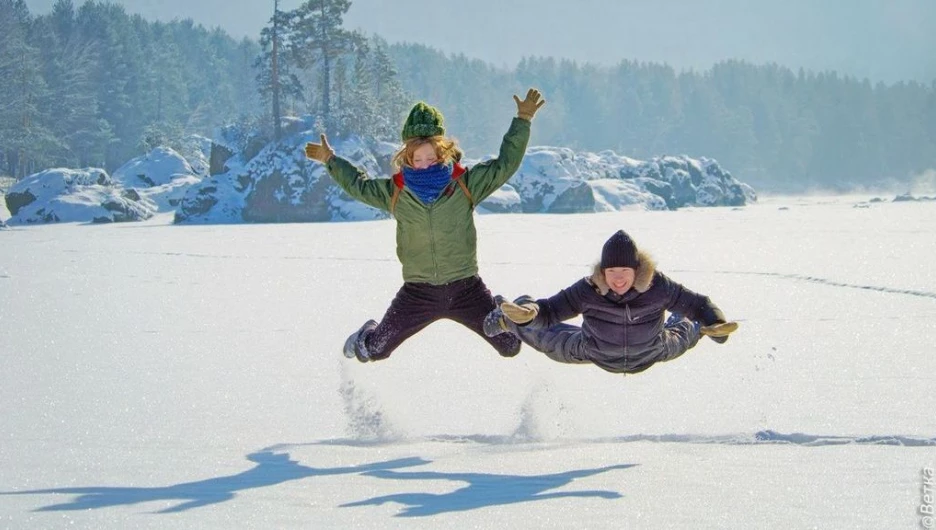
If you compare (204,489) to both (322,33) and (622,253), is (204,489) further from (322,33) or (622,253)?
(322,33)

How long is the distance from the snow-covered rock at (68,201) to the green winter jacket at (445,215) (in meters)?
44.5

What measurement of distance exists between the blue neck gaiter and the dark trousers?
0.61 m

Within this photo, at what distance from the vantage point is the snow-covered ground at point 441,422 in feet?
16.5

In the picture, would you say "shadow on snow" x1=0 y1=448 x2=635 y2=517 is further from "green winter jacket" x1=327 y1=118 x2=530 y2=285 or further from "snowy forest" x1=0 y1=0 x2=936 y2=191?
"snowy forest" x1=0 y1=0 x2=936 y2=191

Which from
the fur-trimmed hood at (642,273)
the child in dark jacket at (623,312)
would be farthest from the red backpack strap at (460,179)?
the fur-trimmed hood at (642,273)

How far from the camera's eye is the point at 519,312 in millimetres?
6141

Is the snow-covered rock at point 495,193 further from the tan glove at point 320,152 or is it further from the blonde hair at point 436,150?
the blonde hair at point 436,150

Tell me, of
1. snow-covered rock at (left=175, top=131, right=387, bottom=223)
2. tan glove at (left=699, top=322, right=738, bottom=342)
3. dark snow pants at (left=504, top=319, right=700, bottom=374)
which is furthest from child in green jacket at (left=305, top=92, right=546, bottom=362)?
snow-covered rock at (left=175, top=131, right=387, bottom=223)

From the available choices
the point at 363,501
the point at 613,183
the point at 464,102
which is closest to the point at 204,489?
the point at 363,501

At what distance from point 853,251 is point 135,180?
51698 millimetres

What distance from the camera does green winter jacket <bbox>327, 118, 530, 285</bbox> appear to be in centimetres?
693

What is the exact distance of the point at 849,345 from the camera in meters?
10.3

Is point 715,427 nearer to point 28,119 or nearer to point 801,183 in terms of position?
point 28,119

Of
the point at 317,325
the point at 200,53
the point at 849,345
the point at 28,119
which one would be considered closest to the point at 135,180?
the point at 28,119
